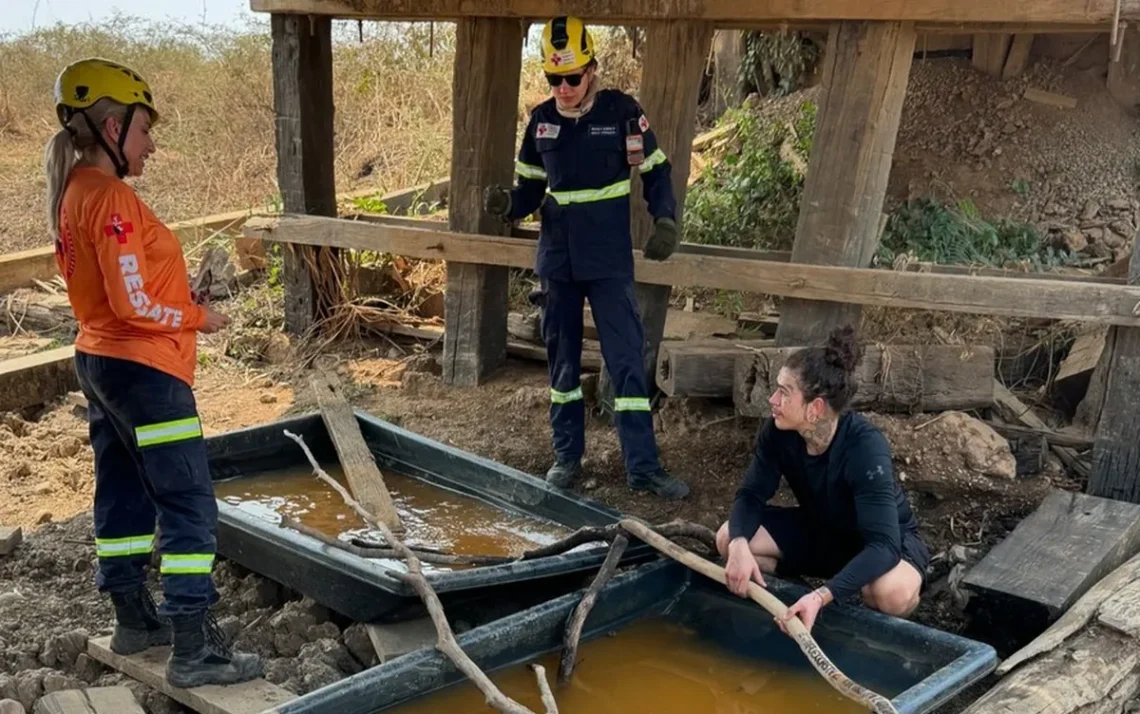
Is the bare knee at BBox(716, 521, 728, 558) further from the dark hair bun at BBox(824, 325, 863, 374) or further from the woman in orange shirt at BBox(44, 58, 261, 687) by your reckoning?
the woman in orange shirt at BBox(44, 58, 261, 687)

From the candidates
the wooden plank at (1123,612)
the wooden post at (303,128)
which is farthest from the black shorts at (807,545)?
the wooden post at (303,128)

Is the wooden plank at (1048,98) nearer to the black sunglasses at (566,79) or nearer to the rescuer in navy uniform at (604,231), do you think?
the rescuer in navy uniform at (604,231)

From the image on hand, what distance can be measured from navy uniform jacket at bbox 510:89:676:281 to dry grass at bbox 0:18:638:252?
476 cm

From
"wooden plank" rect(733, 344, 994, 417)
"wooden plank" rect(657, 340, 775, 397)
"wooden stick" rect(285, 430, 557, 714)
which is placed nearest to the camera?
"wooden stick" rect(285, 430, 557, 714)

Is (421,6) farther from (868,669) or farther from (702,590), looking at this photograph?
(868,669)

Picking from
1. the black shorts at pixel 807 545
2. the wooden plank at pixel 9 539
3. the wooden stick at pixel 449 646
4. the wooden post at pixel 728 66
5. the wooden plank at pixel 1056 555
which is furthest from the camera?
the wooden post at pixel 728 66

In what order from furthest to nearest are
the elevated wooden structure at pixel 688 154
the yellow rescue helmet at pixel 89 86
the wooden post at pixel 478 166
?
the wooden post at pixel 478 166 → the elevated wooden structure at pixel 688 154 → the yellow rescue helmet at pixel 89 86

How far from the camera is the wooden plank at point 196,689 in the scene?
307cm

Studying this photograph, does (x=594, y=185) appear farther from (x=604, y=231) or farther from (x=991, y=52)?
(x=991, y=52)

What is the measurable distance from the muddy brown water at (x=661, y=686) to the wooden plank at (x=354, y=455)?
119cm

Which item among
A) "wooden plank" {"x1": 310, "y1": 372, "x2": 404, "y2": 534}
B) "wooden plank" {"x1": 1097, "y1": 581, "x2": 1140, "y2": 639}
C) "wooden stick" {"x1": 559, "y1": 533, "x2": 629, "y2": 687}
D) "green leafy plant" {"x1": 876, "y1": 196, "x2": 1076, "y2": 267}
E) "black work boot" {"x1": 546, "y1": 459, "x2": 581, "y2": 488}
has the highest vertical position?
"green leafy plant" {"x1": 876, "y1": 196, "x2": 1076, "y2": 267}

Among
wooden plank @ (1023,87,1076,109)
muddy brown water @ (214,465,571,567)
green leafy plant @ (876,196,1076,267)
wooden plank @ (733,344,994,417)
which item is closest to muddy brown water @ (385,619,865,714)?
muddy brown water @ (214,465,571,567)

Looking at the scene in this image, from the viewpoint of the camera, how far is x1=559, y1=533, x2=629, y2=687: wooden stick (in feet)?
10.7

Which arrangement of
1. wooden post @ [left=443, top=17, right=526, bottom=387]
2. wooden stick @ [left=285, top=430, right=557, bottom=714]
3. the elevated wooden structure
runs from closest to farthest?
1. wooden stick @ [left=285, top=430, right=557, bottom=714]
2. the elevated wooden structure
3. wooden post @ [left=443, top=17, right=526, bottom=387]
